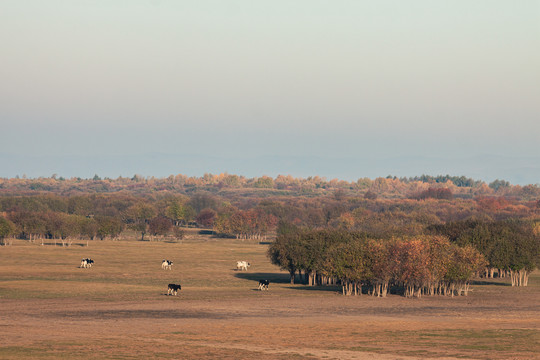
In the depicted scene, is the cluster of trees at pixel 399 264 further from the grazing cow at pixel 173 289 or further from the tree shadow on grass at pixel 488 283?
the grazing cow at pixel 173 289

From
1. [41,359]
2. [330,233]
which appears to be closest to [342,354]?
[41,359]

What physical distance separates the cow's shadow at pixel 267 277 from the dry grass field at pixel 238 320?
366 millimetres

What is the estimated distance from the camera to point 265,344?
54344 mm

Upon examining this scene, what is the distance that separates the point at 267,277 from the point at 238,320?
59747 millimetres

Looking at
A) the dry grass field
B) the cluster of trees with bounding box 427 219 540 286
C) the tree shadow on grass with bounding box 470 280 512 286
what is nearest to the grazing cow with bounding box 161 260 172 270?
the dry grass field

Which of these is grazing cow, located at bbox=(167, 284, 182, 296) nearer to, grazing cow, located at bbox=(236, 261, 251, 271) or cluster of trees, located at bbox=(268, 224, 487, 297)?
cluster of trees, located at bbox=(268, 224, 487, 297)

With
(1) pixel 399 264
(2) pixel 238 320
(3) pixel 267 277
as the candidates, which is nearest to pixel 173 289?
(2) pixel 238 320

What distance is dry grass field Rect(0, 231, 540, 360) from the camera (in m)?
51.1

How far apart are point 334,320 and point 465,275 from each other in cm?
3443

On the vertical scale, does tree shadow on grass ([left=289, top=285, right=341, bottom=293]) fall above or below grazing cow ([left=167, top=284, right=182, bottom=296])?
above

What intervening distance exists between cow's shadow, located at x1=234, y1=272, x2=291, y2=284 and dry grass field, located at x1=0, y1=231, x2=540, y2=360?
1.20 ft

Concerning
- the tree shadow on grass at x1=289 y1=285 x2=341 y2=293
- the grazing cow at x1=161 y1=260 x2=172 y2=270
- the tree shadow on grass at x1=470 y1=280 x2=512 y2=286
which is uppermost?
the tree shadow on grass at x1=470 y1=280 x2=512 y2=286

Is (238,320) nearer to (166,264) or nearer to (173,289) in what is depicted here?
(173,289)

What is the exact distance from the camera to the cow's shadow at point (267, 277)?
122 meters
